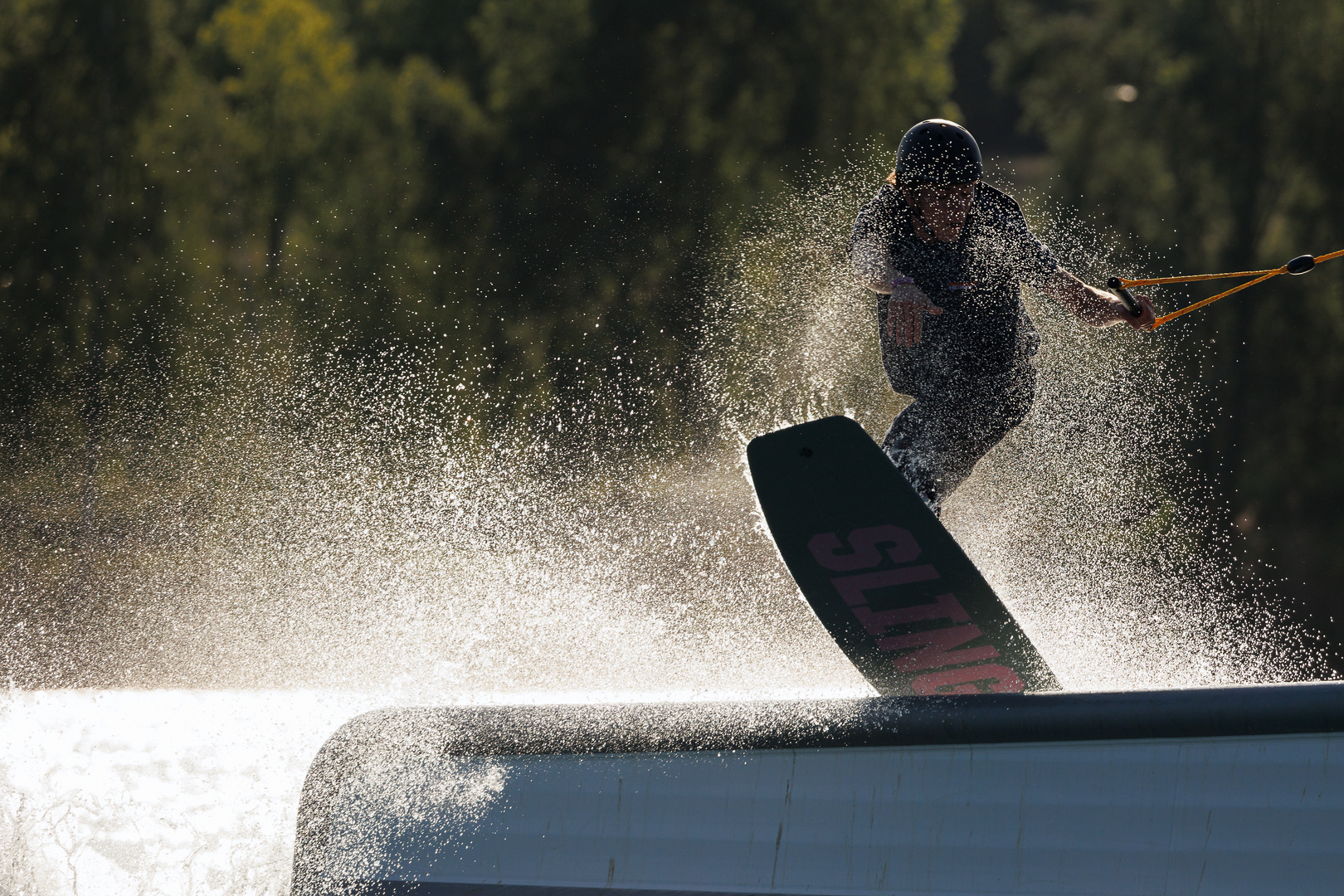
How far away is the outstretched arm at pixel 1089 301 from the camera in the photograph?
2.78 meters

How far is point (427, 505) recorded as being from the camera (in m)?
7.45

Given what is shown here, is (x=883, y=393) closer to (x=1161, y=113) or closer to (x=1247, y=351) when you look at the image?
(x=1247, y=351)

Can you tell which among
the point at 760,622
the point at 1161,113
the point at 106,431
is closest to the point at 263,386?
the point at 106,431

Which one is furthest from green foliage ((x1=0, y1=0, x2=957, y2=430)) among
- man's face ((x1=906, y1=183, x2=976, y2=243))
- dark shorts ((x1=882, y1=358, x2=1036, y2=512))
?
man's face ((x1=906, y1=183, x2=976, y2=243))

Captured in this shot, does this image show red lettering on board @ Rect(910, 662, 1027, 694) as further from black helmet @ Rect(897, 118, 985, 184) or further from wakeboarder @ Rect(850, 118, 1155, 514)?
black helmet @ Rect(897, 118, 985, 184)

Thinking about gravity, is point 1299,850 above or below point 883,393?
above

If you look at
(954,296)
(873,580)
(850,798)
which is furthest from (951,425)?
(850,798)

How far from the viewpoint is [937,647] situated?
248 centimetres

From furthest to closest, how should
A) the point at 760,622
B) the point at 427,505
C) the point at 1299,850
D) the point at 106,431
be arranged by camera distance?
the point at 106,431, the point at 427,505, the point at 760,622, the point at 1299,850

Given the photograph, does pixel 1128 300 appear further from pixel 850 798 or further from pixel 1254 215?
pixel 1254 215

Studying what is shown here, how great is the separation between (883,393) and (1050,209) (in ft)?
12.5

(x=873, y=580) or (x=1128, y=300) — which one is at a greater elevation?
(x=1128, y=300)

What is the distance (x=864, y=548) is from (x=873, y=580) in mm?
74

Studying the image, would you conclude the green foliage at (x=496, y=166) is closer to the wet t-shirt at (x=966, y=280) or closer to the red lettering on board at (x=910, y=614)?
the wet t-shirt at (x=966, y=280)
